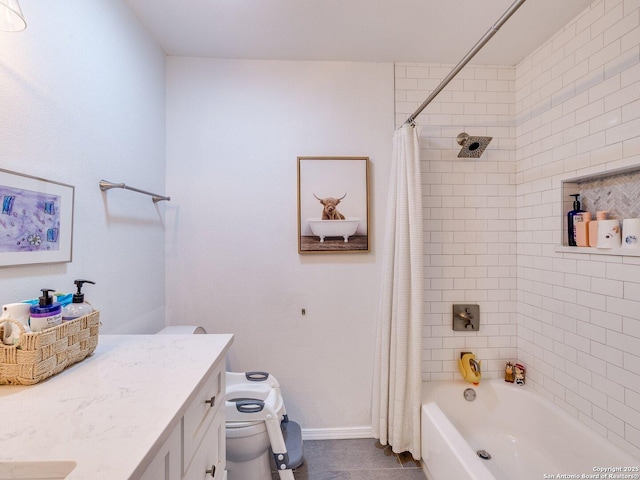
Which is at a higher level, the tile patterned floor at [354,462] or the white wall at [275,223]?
the white wall at [275,223]

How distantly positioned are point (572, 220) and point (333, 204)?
1.37 meters

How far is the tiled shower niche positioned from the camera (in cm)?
133

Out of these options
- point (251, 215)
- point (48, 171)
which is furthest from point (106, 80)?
point (251, 215)

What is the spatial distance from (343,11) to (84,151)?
1.42m

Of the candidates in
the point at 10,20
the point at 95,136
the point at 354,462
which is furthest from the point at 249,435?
the point at 10,20

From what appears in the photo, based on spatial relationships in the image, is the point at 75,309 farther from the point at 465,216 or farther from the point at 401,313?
the point at 465,216

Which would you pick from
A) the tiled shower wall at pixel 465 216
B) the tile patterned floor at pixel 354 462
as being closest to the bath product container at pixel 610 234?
the tiled shower wall at pixel 465 216

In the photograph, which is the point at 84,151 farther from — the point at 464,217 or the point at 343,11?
the point at 464,217

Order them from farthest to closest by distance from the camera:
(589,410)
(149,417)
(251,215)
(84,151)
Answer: (251,215)
(589,410)
(84,151)
(149,417)

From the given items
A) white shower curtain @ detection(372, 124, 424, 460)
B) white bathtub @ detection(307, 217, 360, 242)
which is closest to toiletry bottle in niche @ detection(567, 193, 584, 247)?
white shower curtain @ detection(372, 124, 424, 460)

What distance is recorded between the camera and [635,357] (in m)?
1.26

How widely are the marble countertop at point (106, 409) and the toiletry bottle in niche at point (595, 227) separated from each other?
185 cm

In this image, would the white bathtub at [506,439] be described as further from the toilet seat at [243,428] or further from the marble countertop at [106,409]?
the marble countertop at [106,409]

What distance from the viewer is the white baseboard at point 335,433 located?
6.22 ft
